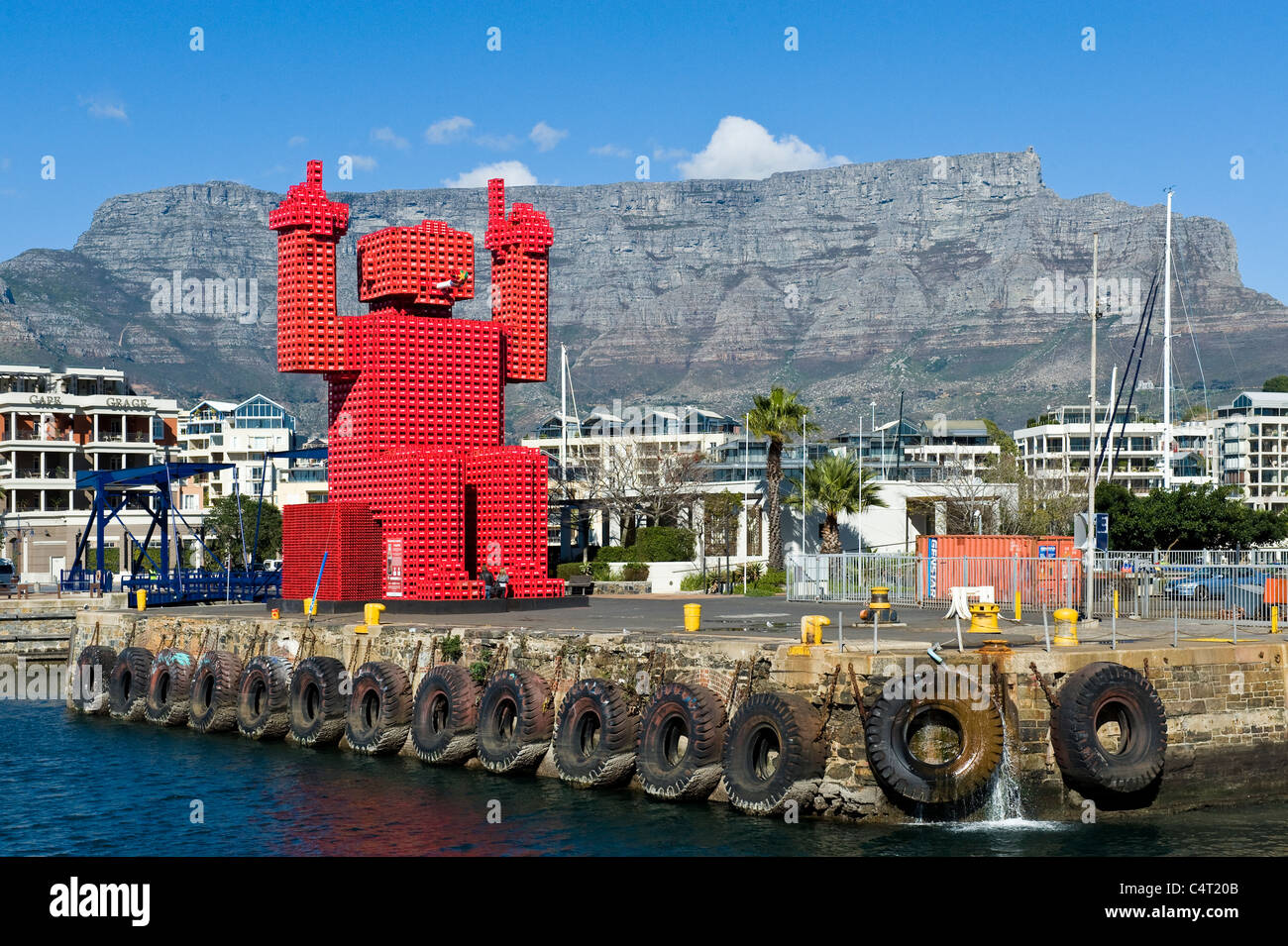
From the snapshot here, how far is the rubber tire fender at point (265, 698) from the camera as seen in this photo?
40625 millimetres

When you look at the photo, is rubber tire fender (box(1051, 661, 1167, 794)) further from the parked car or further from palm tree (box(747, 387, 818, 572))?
palm tree (box(747, 387, 818, 572))

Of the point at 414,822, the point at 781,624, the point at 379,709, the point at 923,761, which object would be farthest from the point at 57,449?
the point at 923,761

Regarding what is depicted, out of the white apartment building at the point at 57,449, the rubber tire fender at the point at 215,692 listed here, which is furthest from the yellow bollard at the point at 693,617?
the white apartment building at the point at 57,449

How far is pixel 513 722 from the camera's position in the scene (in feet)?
114

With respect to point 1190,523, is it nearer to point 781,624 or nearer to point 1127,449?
point 781,624

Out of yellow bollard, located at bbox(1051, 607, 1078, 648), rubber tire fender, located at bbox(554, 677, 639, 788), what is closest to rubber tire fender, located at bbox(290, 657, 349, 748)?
rubber tire fender, located at bbox(554, 677, 639, 788)

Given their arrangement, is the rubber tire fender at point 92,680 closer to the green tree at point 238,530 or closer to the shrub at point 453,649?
the shrub at point 453,649

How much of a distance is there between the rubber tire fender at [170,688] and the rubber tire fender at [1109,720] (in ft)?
87.5

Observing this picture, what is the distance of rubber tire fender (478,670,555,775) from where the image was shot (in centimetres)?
3384

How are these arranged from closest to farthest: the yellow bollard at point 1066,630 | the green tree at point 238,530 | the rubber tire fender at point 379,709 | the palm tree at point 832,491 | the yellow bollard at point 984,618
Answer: the yellow bollard at point 1066,630, the yellow bollard at point 984,618, the rubber tire fender at point 379,709, the palm tree at point 832,491, the green tree at point 238,530

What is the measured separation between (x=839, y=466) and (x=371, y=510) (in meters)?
28.4

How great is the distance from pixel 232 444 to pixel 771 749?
496 feet
